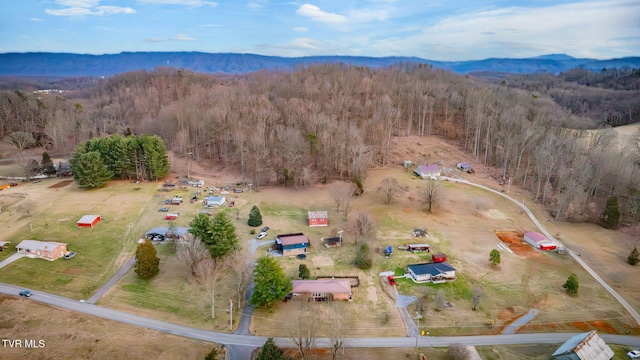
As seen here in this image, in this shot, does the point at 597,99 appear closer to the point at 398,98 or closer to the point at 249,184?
the point at 398,98

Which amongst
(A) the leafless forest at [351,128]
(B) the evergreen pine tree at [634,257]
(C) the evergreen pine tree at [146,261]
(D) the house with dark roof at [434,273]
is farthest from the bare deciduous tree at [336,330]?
(B) the evergreen pine tree at [634,257]

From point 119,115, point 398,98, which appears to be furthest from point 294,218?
point 119,115

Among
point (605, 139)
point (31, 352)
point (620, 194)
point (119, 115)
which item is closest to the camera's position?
point (31, 352)

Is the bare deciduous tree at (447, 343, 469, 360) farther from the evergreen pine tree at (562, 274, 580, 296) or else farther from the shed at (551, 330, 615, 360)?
the evergreen pine tree at (562, 274, 580, 296)

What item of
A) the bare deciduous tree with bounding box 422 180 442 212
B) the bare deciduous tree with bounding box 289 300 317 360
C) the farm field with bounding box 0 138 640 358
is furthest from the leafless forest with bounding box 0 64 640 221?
the bare deciduous tree with bounding box 289 300 317 360

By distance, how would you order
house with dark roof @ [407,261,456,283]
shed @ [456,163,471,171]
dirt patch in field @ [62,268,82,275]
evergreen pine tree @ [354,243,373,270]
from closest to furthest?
house with dark roof @ [407,261,456,283] < dirt patch in field @ [62,268,82,275] < evergreen pine tree @ [354,243,373,270] < shed @ [456,163,471,171]

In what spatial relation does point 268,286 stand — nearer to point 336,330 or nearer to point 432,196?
point 336,330

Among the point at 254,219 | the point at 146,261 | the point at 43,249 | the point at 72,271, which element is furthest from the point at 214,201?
the point at 43,249
